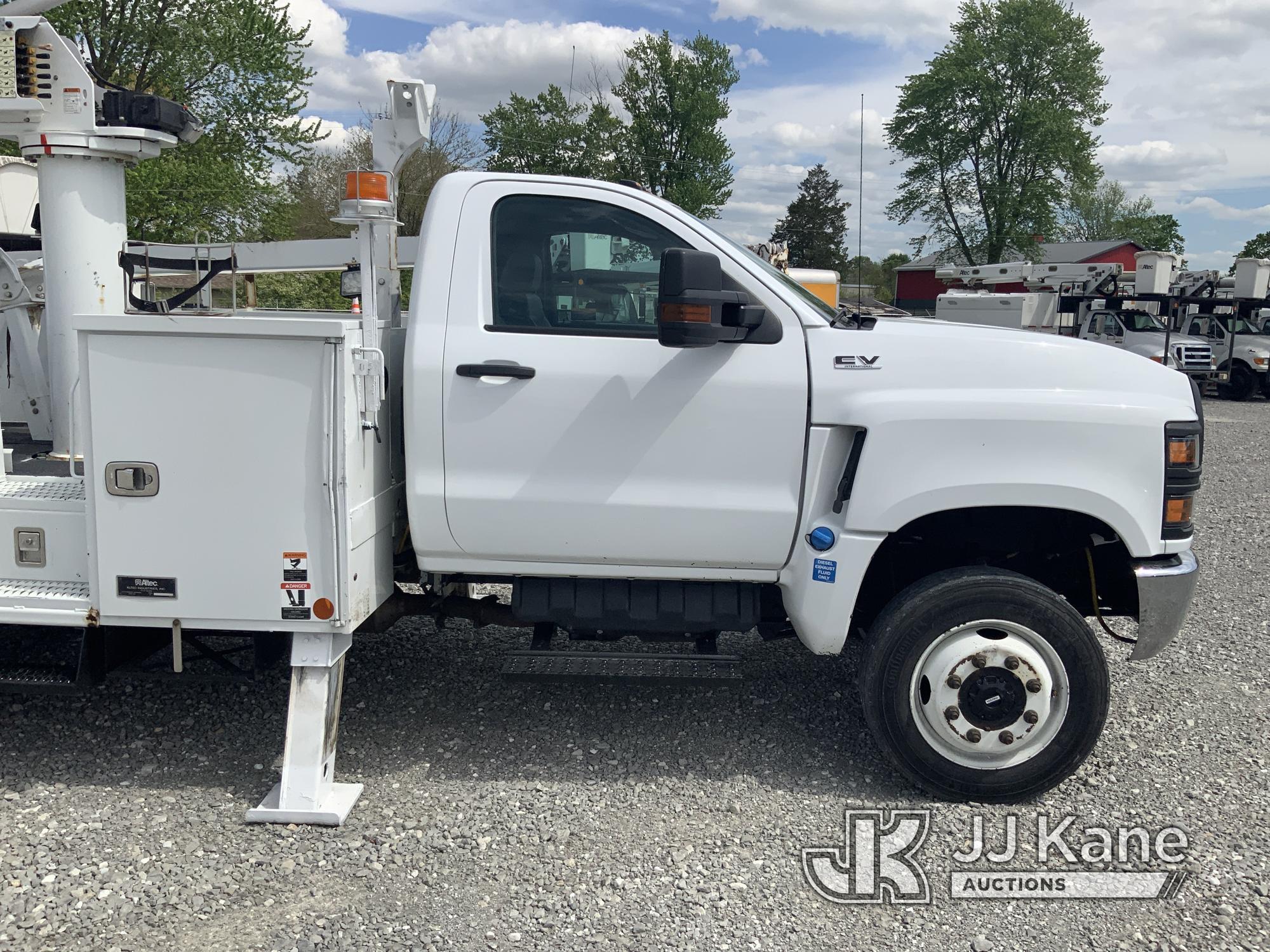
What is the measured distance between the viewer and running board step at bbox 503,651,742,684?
3984mm

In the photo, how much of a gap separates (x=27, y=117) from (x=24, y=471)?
4.66 ft

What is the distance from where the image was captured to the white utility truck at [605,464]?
3.50 m

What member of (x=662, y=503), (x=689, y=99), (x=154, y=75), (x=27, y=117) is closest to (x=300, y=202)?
(x=154, y=75)

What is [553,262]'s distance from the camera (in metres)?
3.77

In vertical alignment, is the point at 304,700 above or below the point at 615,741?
above

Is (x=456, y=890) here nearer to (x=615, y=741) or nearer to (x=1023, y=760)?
(x=615, y=741)

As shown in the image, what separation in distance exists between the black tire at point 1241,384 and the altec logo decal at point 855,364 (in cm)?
2254

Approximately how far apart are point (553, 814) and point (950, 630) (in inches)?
61.0

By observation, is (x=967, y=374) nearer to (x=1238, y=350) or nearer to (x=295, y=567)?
(x=295, y=567)

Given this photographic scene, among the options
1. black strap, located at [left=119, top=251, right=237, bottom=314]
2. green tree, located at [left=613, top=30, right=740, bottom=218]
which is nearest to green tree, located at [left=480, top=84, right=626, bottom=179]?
green tree, located at [left=613, top=30, right=740, bottom=218]

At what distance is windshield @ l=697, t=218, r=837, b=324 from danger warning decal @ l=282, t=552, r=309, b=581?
183 centimetres

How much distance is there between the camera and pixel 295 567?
3.57 meters

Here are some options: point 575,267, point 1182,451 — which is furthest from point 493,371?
point 1182,451

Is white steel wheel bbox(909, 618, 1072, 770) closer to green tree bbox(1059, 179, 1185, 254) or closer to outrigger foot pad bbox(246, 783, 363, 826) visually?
outrigger foot pad bbox(246, 783, 363, 826)
